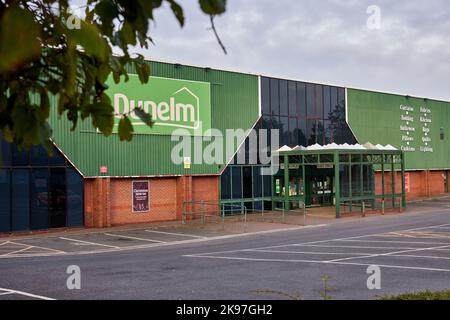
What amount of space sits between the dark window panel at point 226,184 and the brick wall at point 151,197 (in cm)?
34

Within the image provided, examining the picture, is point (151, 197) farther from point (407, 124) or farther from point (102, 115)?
point (102, 115)

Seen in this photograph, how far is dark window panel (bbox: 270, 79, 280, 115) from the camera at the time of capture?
1374 inches

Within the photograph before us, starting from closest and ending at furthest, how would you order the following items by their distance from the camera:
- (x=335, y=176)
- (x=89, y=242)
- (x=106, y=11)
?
(x=106, y=11), (x=89, y=242), (x=335, y=176)

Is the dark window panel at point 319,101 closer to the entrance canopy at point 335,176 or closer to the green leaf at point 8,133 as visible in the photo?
the entrance canopy at point 335,176

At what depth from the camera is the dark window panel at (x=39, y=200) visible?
24.8 metres

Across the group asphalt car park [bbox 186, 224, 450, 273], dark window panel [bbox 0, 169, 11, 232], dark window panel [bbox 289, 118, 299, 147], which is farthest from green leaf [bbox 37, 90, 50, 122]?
dark window panel [bbox 289, 118, 299, 147]

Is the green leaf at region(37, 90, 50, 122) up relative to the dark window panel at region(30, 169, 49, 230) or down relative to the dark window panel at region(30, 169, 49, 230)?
up

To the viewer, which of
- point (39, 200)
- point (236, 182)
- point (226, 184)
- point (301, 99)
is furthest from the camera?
point (301, 99)

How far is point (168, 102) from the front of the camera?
29.5 m

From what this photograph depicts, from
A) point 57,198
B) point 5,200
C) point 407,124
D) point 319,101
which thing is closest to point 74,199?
point 57,198

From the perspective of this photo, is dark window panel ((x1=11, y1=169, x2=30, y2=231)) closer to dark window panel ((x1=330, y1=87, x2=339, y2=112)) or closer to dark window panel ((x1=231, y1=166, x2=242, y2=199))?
dark window panel ((x1=231, y1=166, x2=242, y2=199))

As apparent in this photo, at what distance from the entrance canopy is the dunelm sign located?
636 cm

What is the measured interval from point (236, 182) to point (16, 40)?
31282mm

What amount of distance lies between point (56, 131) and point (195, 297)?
16.9 metres
